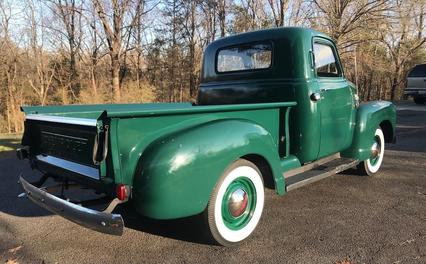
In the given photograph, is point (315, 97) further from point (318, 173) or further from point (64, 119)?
point (64, 119)

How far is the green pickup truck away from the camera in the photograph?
9.59 ft

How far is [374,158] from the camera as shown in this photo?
589 cm

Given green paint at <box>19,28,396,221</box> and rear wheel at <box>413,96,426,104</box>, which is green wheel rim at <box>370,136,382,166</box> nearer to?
green paint at <box>19,28,396,221</box>

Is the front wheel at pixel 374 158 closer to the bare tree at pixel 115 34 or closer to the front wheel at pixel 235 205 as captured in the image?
the front wheel at pixel 235 205

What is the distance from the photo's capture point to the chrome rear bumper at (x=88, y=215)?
2.77 m

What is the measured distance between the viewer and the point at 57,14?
22.5 meters

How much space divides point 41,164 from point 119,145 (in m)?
1.43

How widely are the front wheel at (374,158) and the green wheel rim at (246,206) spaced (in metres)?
2.53

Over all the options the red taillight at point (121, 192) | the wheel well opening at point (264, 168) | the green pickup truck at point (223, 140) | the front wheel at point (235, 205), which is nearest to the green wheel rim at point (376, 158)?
the green pickup truck at point (223, 140)

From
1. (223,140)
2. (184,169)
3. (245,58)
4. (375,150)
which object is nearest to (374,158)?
(375,150)

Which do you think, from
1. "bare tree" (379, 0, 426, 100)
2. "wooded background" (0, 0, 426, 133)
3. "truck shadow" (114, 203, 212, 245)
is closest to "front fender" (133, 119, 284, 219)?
"truck shadow" (114, 203, 212, 245)

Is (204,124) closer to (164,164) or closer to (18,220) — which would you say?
(164,164)

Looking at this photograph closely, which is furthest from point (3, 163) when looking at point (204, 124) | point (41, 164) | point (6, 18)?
point (6, 18)

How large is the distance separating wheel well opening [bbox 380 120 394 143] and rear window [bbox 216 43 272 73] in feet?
8.13
